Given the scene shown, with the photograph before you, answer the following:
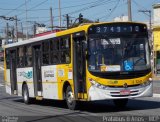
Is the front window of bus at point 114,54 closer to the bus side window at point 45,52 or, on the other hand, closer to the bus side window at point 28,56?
the bus side window at point 45,52

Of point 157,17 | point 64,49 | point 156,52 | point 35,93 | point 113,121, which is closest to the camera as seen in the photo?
point 113,121

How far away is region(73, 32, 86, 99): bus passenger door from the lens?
1689 centimetres

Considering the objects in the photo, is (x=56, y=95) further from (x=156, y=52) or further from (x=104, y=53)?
(x=156, y=52)

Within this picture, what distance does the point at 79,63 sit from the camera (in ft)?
56.4

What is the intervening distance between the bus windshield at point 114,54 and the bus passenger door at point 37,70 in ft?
16.9

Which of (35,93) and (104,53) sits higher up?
(104,53)

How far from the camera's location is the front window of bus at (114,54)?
647 inches

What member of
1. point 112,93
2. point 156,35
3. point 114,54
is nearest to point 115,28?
point 114,54

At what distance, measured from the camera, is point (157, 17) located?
210ft

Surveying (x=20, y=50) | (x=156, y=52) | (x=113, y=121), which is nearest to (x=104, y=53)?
(x=113, y=121)

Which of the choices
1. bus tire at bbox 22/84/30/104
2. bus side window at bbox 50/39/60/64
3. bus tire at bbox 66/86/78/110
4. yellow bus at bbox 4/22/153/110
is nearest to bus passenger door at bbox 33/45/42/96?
bus tire at bbox 22/84/30/104

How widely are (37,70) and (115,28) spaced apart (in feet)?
19.2

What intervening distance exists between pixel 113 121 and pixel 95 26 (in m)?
4.37

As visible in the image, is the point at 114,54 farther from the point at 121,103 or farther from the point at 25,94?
the point at 25,94
